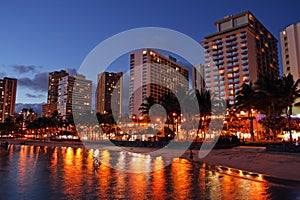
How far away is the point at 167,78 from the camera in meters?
178

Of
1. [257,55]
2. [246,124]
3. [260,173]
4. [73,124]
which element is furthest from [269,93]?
[257,55]

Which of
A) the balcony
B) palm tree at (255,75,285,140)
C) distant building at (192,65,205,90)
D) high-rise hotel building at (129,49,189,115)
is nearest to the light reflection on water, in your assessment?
palm tree at (255,75,285,140)

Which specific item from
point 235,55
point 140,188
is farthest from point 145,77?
point 140,188

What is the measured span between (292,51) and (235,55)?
121 ft

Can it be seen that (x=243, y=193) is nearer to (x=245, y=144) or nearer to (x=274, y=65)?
(x=245, y=144)

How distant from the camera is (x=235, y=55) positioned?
129 metres

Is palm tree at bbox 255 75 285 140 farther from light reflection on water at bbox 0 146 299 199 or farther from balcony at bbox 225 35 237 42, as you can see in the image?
balcony at bbox 225 35 237 42

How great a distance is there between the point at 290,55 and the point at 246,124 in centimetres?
3900

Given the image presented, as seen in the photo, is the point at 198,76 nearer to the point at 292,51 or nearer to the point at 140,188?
the point at 292,51

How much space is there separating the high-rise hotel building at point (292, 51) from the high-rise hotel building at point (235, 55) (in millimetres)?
24220

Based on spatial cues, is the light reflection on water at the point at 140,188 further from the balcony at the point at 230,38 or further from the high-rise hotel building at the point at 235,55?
the balcony at the point at 230,38

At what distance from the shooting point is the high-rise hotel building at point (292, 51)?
9125 centimetres

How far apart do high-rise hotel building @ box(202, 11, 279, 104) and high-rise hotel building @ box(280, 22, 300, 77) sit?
2422 cm

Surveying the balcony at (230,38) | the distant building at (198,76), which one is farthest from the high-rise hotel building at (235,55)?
the distant building at (198,76)
